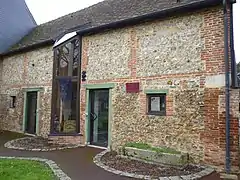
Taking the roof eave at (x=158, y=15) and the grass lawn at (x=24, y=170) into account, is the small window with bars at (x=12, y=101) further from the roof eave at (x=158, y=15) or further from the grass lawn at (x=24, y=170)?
the grass lawn at (x=24, y=170)

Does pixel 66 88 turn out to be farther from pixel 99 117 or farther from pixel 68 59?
pixel 99 117

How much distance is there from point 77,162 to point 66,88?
4249 mm

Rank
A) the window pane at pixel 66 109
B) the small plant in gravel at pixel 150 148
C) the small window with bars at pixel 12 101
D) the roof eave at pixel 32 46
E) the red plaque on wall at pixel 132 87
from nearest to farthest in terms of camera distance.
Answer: the small plant in gravel at pixel 150 148 < the red plaque on wall at pixel 132 87 < the window pane at pixel 66 109 < the roof eave at pixel 32 46 < the small window with bars at pixel 12 101

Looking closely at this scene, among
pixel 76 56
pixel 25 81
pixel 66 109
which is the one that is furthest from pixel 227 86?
pixel 25 81

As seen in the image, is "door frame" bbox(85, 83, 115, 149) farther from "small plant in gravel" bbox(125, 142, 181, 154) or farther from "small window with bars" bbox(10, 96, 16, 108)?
"small window with bars" bbox(10, 96, 16, 108)

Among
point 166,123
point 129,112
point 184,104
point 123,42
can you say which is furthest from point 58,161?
point 123,42

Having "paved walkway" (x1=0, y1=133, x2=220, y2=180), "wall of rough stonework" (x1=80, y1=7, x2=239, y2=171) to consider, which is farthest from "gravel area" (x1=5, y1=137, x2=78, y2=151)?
"wall of rough stonework" (x1=80, y1=7, x2=239, y2=171)

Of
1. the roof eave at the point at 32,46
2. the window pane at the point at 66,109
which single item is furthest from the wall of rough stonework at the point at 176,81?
the roof eave at the point at 32,46

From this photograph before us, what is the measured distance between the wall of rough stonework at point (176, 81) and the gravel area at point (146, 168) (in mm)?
773

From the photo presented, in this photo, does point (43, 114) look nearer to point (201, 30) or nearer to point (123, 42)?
point (123, 42)

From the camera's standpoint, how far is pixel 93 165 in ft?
22.3

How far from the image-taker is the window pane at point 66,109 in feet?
33.7

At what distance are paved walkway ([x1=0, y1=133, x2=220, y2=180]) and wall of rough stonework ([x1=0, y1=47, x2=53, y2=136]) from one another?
274 cm

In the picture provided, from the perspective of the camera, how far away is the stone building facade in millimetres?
6691
